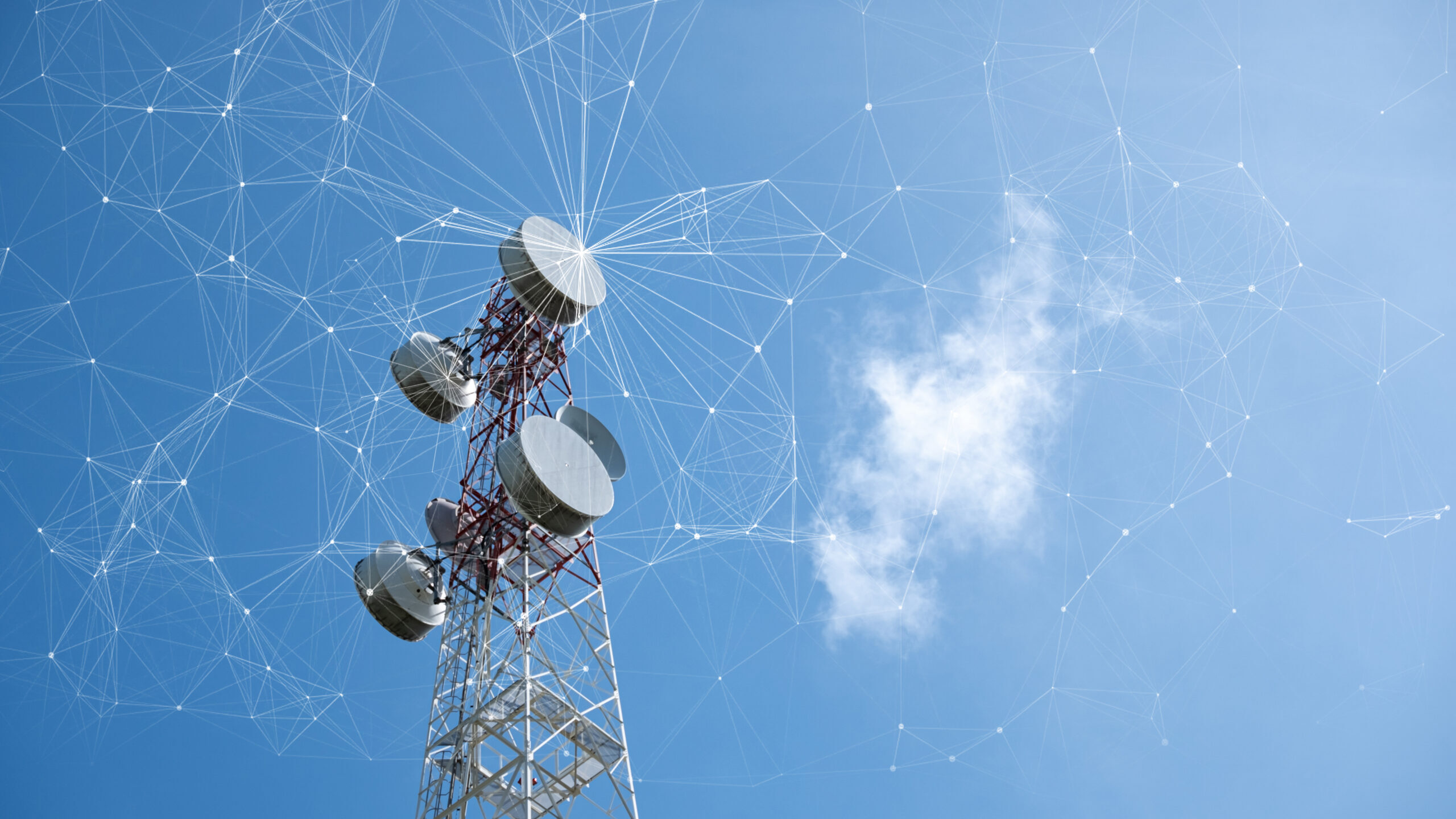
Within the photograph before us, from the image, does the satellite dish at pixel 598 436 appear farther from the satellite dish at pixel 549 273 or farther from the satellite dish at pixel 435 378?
the satellite dish at pixel 435 378

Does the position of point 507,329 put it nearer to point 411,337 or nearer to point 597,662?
point 411,337

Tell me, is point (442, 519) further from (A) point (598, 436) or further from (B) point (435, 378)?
(A) point (598, 436)

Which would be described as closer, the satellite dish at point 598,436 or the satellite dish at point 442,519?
the satellite dish at point 598,436

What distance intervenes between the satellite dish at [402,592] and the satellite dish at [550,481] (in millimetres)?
7835

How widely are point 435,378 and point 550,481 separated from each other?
32.4ft

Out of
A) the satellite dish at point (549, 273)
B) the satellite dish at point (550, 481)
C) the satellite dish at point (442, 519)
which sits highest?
the satellite dish at point (549, 273)

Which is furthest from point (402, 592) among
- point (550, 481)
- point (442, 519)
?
point (550, 481)

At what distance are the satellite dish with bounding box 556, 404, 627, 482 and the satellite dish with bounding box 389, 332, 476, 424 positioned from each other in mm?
5077

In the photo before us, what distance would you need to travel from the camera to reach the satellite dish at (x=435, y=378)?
46.0m

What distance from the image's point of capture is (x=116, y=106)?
4769 cm

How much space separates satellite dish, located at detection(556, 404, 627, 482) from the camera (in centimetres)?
4294

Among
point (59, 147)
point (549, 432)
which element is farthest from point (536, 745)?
point (59, 147)

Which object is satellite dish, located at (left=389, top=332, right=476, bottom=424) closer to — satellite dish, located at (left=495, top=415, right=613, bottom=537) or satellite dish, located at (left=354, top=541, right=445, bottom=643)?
satellite dish, located at (left=354, top=541, right=445, bottom=643)

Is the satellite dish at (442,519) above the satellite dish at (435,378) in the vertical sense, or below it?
below
